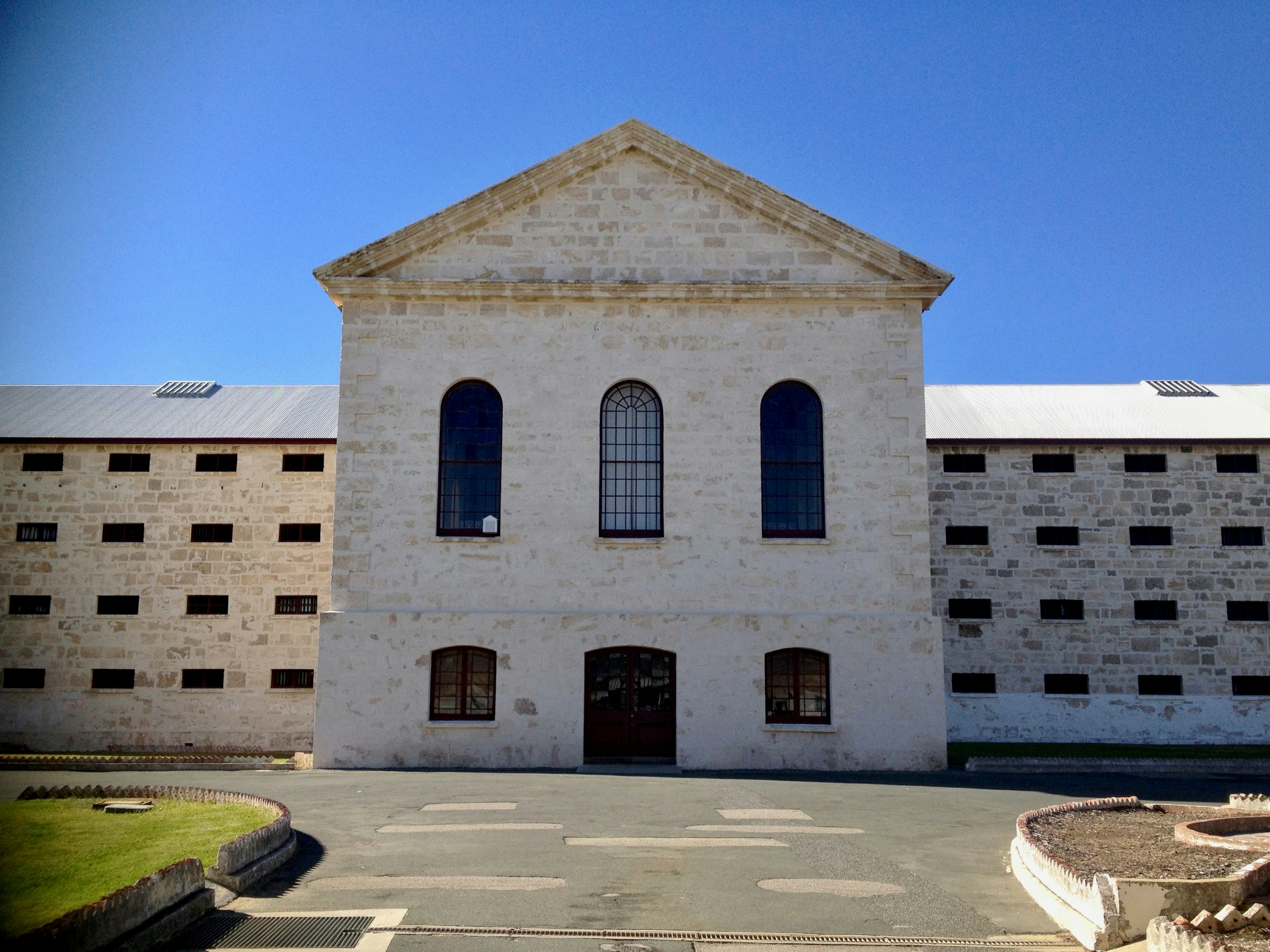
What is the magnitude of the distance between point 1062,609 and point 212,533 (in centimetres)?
2052

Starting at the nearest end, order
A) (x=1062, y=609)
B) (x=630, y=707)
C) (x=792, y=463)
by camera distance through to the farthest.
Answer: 1. (x=630, y=707)
2. (x=792, y=463)
3. (x=1062, y=609)

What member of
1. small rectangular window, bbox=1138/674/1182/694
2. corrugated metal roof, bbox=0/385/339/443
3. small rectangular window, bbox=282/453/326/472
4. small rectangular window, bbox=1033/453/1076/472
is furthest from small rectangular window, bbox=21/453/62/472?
small rectangular window, bbox=1138/674/1182/694

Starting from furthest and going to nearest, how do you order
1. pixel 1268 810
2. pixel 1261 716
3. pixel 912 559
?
pixel 1261 716, pixel 912 559, pixel 1268 810

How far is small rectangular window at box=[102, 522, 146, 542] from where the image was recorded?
25094 millimetres

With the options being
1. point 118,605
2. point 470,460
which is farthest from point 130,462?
point 470,460

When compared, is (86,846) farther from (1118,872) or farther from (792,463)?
(792,463)

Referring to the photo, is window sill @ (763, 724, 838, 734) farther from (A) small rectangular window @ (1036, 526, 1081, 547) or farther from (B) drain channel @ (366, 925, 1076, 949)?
(B) drain channel @ (366, 925, 1076, 949)

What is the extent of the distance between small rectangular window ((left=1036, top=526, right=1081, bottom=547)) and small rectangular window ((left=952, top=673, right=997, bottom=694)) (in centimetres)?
351

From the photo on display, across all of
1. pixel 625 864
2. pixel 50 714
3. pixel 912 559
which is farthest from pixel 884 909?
pixel 50 714

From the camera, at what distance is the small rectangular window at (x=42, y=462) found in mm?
25344

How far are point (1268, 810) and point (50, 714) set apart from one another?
79.4ft

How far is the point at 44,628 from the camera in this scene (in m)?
24.5

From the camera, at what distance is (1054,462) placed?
83.8 ft

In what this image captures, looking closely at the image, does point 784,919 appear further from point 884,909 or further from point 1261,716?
point 1261,716
